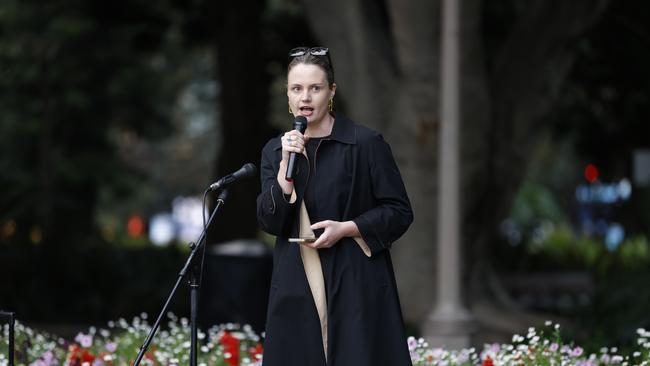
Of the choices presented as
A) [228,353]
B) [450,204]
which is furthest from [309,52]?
[450,204]

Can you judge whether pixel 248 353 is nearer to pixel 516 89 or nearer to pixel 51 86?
pixel 516 89

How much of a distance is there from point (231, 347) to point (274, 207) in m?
2.91

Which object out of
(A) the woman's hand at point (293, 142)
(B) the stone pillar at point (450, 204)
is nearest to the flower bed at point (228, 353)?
(A) the woman's hand at point (293, 142)

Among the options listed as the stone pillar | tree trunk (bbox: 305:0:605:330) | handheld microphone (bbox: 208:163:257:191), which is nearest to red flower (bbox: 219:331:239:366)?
handheld microphone (bbox: 208:163:257:191)

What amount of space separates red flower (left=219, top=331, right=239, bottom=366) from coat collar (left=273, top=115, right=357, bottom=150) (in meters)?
2.74

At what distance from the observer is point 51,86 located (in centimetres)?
2052

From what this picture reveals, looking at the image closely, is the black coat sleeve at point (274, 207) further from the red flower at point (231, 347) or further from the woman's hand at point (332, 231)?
the red flower at point (231, 347)

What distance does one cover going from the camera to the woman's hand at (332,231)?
490 cm

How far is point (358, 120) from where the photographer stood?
14594 mm

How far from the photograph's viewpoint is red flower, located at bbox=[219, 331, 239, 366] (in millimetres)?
7617

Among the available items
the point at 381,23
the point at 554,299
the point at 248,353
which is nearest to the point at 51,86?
the point at 381,23

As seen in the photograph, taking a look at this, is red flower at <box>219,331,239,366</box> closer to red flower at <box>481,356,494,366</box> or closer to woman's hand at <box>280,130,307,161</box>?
red flower at <box>481,356,494,366</box>

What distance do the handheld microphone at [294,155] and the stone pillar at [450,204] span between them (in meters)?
6.39

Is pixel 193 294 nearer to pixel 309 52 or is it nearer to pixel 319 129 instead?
pixel 319 129
